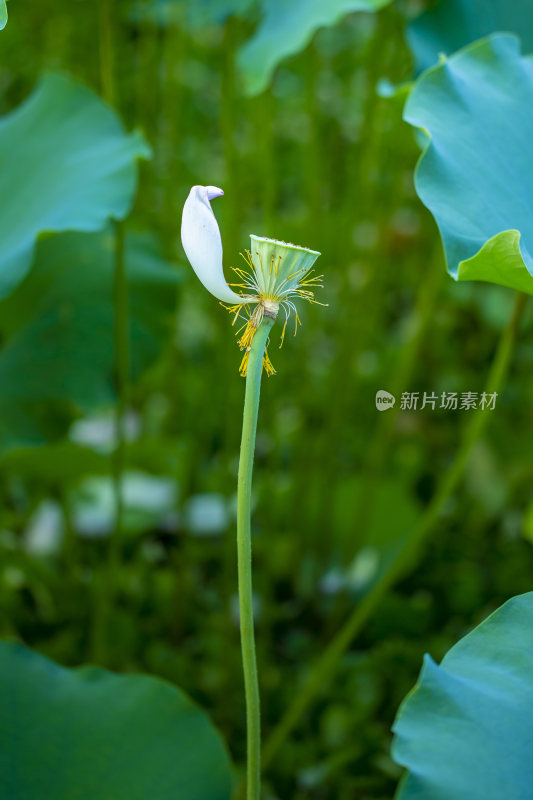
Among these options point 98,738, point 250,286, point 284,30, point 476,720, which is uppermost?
point 284,30

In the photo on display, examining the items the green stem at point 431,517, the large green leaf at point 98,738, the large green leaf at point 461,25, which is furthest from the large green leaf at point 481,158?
the large green leaf at point 98,738

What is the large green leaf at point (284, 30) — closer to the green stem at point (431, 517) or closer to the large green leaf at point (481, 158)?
the large green leaf at point (481, 158)

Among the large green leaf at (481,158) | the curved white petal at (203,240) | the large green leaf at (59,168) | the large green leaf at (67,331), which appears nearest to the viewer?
the curved white petal at (203,240)

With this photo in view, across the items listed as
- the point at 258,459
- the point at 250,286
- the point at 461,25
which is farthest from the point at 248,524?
the point at 258,459

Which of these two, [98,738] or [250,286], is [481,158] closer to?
[250,286]

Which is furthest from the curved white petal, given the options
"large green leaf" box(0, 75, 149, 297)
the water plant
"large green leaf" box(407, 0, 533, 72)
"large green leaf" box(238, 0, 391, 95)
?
"large green leaf" box(407, 0, 533, 72)

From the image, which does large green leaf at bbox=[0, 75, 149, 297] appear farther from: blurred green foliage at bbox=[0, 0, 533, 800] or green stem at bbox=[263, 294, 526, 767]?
green stem at bbox=[263, 294, 526, 767]

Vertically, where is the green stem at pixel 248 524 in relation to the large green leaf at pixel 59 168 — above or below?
below
